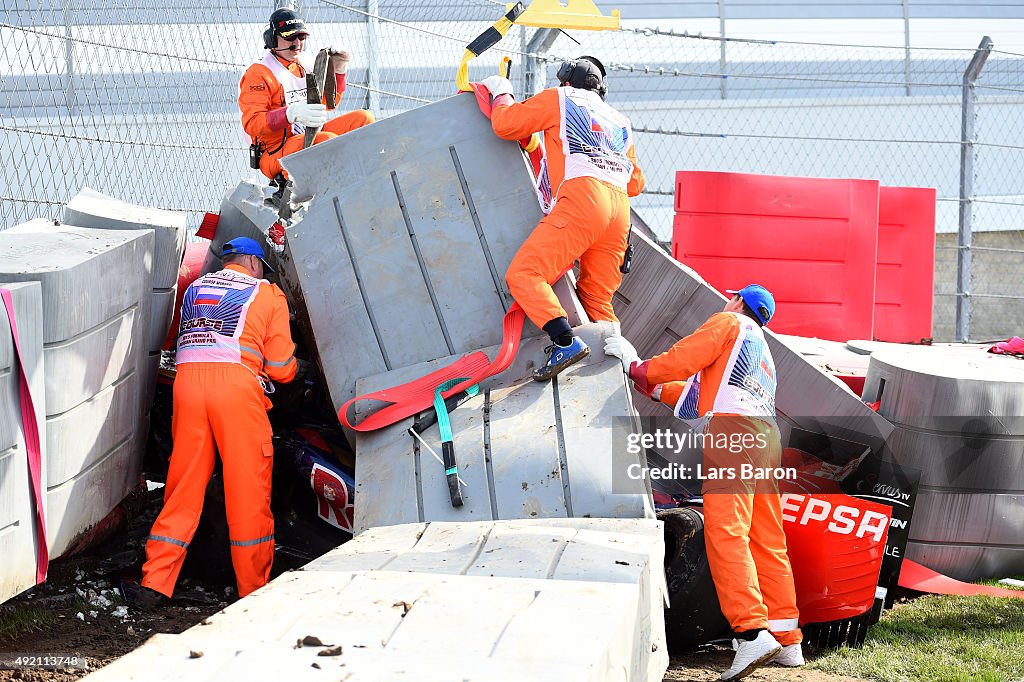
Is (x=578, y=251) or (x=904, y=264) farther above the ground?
(x=578, y=251)

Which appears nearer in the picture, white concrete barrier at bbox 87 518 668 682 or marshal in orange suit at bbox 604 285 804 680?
white concrete barrier at bbox 87 518 668 682

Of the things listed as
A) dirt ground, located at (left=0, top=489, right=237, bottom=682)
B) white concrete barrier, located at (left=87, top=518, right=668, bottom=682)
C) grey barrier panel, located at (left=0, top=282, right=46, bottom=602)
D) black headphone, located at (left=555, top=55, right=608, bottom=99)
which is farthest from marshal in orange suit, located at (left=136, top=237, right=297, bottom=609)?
black headphone, located at (left=555, top=55, right=608, bottom=99)

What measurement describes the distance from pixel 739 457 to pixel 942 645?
116 centimetres

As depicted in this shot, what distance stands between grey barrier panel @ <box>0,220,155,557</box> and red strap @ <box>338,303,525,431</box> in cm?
97

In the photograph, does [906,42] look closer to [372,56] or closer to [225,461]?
[372,56]

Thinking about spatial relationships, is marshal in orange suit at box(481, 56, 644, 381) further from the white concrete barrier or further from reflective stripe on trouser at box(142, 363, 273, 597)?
reflective stripe on trouser at box(142, 363, 273, 597)

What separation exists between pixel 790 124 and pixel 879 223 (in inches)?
158

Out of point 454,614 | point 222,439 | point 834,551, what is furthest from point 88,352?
point 834,551

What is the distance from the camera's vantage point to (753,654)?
13.4 ft

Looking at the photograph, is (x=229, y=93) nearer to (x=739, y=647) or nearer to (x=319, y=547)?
(x=319, y=547)

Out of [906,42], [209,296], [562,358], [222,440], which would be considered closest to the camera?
[562,358]

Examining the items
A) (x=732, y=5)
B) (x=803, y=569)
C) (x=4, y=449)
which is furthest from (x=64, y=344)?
(x=732, y=5)

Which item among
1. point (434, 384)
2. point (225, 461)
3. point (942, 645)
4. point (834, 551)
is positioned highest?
point (434, 384)

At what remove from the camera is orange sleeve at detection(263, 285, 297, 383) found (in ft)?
15.9
